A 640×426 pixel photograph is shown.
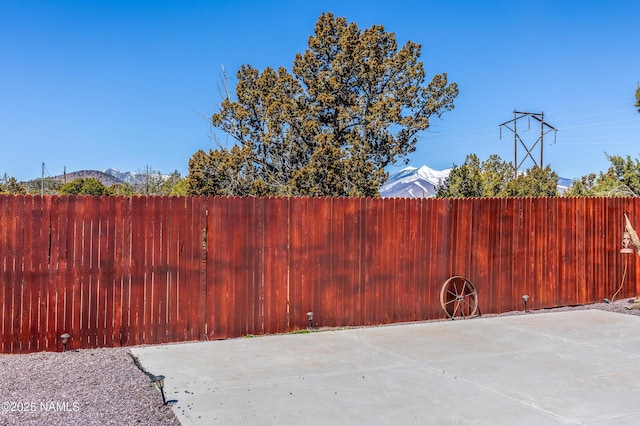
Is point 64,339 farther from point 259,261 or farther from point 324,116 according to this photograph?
point 324,116

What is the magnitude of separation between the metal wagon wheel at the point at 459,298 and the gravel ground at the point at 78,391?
5.19m

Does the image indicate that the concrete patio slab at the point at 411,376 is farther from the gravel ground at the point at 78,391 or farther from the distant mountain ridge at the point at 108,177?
the distant mountain ridge at the point at 108,177

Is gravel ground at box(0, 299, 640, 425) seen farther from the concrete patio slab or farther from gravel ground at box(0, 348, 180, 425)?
the concrete patio slab

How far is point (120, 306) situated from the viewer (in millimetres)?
7328

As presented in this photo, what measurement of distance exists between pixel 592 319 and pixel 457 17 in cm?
1302

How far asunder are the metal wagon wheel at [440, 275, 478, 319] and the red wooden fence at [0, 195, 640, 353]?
0.15 meters

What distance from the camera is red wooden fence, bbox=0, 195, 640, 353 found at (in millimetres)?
7008

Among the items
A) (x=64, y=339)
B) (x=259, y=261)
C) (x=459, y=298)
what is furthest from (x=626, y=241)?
(x=64, y=339)

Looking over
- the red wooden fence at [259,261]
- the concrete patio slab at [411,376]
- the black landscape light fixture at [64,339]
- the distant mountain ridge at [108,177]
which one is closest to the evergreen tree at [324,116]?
the red wooden fence at [259,261]

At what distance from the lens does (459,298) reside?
9.52 m

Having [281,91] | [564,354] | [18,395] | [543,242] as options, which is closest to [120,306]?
[18,395]

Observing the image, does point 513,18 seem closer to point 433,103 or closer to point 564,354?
point 433,103

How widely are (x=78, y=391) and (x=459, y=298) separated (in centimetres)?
633

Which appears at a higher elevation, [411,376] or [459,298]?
[459,298]
